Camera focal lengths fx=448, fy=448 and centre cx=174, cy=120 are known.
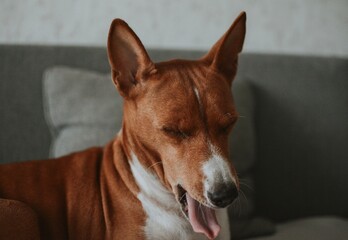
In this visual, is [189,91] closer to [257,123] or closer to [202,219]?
[202,219]

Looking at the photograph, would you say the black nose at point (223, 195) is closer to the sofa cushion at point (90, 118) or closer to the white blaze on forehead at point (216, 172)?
the white blaze on forehead at point (216, 172)

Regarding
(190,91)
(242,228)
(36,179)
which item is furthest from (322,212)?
(36,179)

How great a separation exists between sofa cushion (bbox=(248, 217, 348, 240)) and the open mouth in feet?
1.81

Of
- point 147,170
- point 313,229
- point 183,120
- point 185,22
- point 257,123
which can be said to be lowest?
point 313,229

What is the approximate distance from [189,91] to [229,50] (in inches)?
11.9

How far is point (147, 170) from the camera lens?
156cm

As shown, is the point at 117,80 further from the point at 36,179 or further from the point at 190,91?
the point at 36,179

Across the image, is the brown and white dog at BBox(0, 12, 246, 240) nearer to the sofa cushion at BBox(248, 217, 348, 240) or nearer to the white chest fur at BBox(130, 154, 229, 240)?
the white chest fur at BBox(130, 154, 229, 240)

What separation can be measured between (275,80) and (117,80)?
110 centimetres

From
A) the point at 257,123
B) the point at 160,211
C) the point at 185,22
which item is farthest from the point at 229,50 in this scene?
the point at 185,22

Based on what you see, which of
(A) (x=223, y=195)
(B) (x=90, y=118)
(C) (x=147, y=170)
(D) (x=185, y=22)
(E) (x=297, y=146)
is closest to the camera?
(A) (x=223, y=195)

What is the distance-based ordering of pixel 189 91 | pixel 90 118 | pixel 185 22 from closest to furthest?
1. pixel 189 91
2. pixel 90 118
3. pixel 185 22

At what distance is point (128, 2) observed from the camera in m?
2.53

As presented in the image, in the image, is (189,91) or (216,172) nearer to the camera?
(216,172)
